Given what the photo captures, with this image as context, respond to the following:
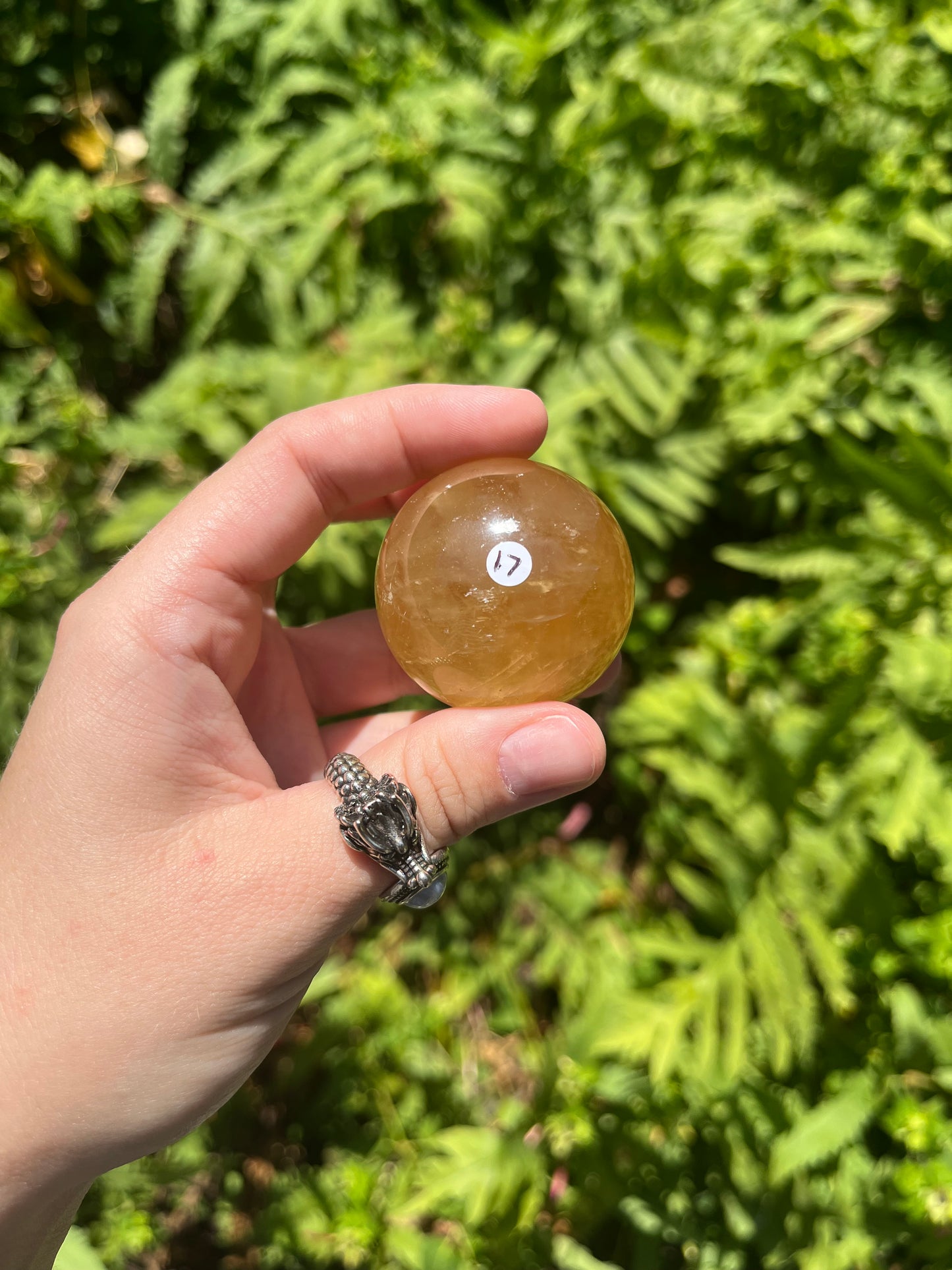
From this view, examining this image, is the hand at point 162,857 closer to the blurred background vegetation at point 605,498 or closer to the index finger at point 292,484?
the index finger at point 292,484

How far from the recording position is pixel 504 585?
6.15 ft

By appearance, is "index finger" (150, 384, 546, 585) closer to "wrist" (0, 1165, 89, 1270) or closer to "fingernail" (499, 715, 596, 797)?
"fingernail" (499, 715, 596, 797)

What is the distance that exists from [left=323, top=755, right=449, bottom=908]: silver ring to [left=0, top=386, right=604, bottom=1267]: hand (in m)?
0.04

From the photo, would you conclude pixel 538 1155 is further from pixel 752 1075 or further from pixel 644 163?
pixel 644 163

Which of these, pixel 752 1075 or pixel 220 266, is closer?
pixel 752 1075

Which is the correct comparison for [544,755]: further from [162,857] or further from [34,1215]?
[34,1215]

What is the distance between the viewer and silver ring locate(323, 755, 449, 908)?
5.98ft

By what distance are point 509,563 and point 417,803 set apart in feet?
1.90

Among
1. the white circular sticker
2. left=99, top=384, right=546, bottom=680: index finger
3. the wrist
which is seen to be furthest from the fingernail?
the wrist

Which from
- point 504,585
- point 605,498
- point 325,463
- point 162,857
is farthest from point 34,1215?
point 605,498

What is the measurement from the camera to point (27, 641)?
11.4 ft

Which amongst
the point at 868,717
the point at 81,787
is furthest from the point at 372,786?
the point at 868,717

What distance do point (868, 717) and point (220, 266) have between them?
3.16m

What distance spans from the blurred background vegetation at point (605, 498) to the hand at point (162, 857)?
1236mm
